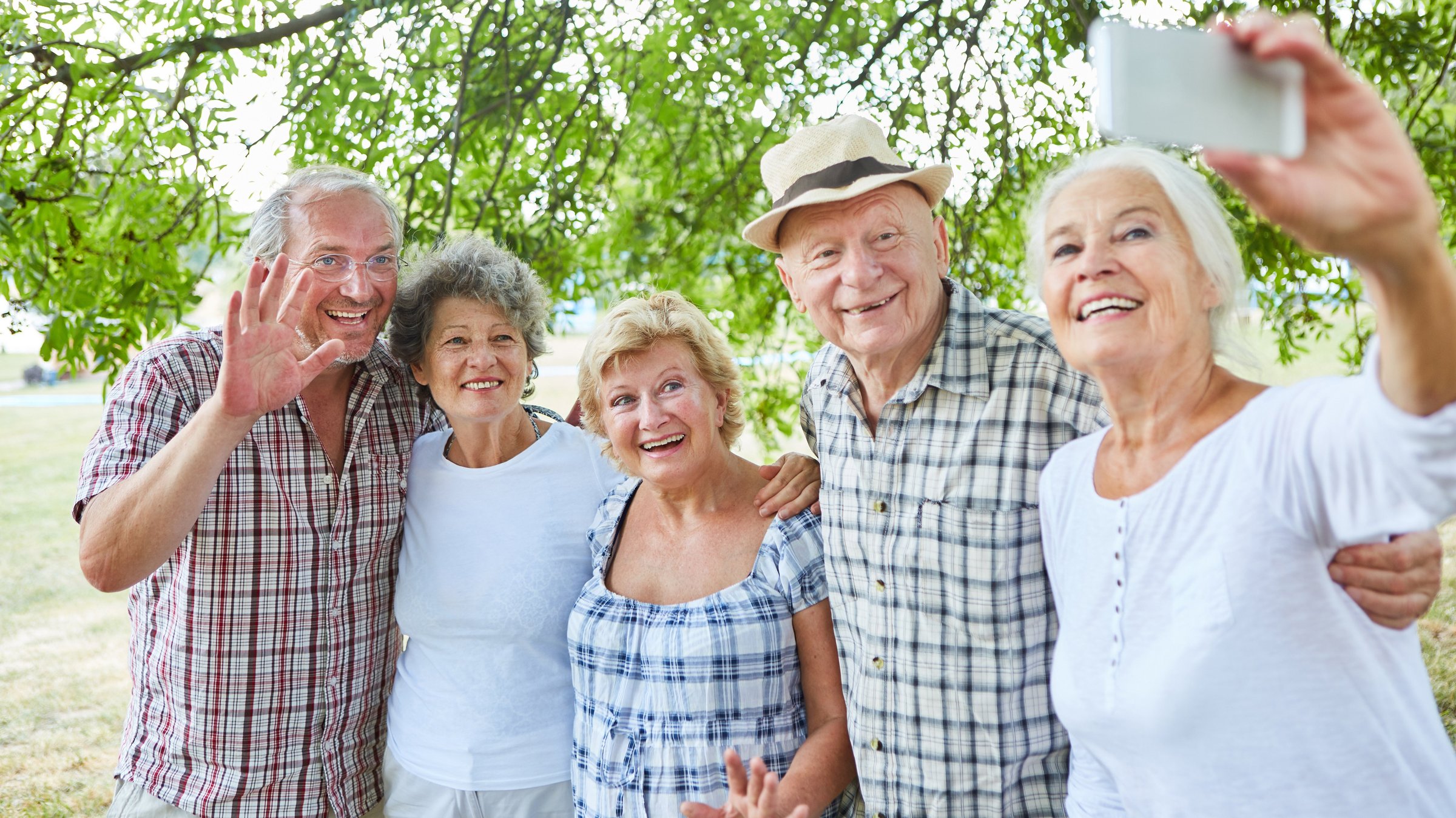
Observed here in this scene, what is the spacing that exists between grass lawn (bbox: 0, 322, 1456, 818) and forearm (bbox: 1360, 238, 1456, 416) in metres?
0.55

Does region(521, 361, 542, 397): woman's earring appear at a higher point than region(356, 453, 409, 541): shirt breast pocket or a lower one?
higher

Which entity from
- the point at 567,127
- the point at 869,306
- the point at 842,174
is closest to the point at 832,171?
the point at 842,174

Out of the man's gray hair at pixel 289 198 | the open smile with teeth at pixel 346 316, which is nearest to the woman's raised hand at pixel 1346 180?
the open smile with teeth at pixel 346 316

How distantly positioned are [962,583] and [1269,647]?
23.2 inches

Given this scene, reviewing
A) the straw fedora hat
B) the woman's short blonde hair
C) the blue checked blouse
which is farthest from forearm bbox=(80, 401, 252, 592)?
the straw fedora hat

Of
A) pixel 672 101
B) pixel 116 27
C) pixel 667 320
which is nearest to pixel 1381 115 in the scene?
pixel 667 320

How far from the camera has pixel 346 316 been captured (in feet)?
7.48

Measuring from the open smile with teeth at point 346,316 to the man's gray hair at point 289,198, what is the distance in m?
0.18

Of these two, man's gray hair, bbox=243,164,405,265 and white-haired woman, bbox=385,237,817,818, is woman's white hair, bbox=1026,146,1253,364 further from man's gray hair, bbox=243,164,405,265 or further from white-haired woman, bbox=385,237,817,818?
man's gray hair, bbox=243,164,405,265

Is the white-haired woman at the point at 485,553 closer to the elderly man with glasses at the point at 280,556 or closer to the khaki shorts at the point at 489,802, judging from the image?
the khaki shorts at the point at 489,802

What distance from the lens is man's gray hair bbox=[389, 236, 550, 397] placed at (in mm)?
2381

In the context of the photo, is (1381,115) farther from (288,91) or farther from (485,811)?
(288,91)

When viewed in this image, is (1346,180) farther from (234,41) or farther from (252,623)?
(234,41)

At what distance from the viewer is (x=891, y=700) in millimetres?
1816
